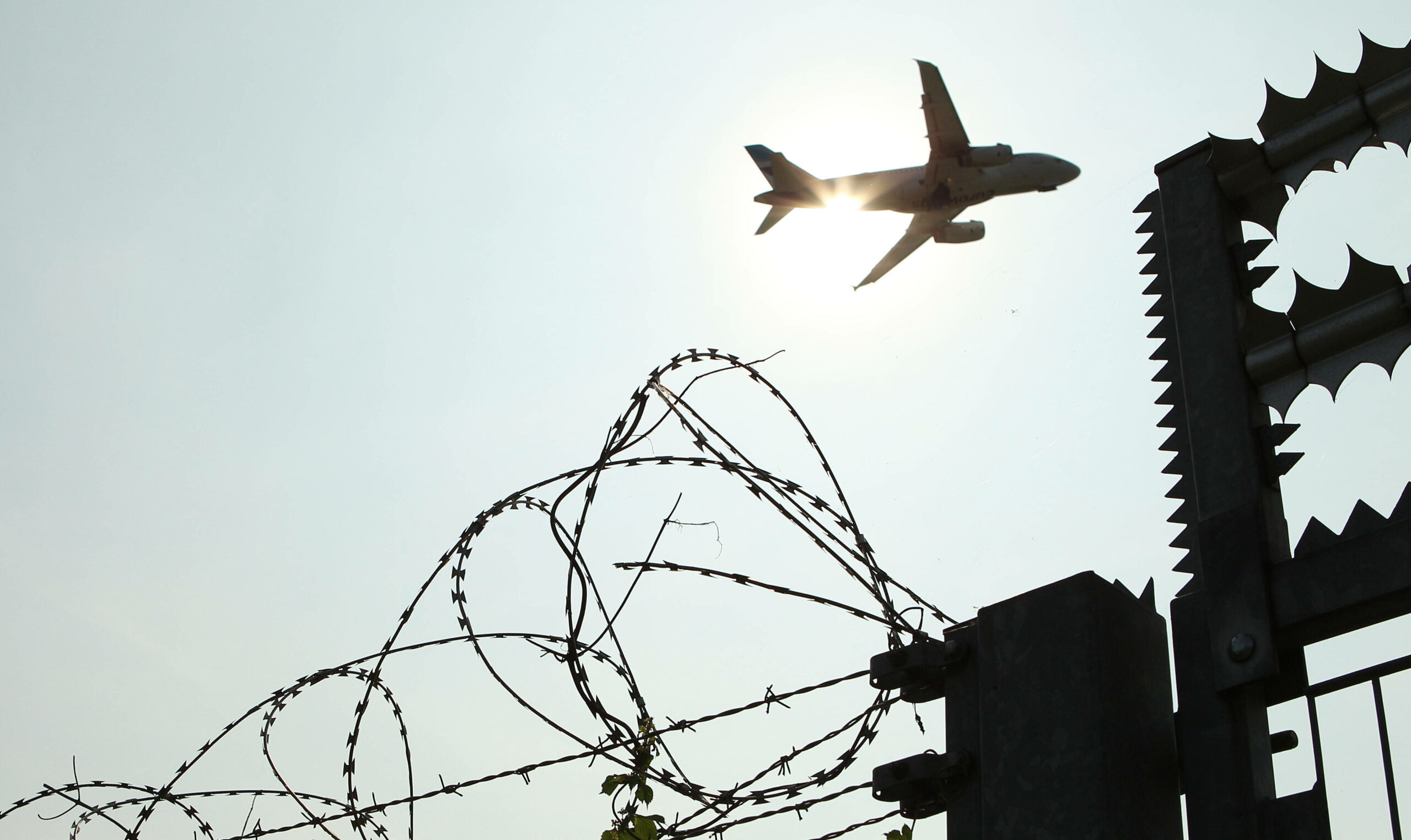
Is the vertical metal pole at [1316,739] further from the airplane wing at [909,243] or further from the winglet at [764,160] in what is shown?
the winglet at [764,160]

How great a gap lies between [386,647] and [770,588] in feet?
4.31

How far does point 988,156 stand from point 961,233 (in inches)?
173

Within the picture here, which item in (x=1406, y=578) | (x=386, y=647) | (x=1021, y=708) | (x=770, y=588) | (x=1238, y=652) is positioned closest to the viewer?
(x=1406, y=578)

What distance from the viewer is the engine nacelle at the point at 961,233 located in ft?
116

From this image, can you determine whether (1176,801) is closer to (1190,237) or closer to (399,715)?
(1190,237)

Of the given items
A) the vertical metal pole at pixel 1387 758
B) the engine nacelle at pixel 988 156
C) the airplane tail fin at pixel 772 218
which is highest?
the airplane tail fin at pixel 772 218

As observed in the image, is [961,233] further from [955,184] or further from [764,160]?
[764,160]

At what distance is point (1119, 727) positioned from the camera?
3.38 metres

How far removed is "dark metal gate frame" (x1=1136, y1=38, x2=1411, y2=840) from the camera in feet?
10.5

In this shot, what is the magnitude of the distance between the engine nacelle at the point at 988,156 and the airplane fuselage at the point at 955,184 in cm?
24

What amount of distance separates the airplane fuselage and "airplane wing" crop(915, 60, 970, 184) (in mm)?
520

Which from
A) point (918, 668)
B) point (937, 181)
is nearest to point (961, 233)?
point (937, 181)

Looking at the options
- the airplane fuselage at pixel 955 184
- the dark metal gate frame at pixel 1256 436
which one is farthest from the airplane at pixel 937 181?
the dark metal gate frame at pixel 1256 436

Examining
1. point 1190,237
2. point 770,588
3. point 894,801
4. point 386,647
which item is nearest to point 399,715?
point 386,647
